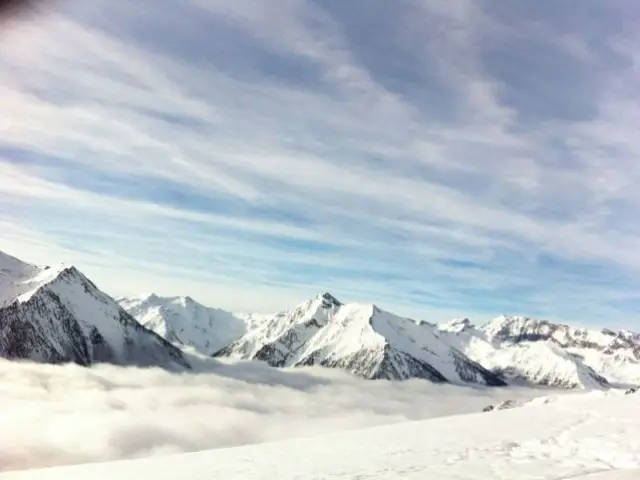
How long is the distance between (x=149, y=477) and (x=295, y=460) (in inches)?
166

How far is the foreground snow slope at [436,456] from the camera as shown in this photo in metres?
13.8

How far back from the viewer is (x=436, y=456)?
16.0 metres

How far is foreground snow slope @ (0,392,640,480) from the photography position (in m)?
13.8

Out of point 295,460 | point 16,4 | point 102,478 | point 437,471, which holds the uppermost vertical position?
point 16,4

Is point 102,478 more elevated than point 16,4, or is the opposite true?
point 16,4

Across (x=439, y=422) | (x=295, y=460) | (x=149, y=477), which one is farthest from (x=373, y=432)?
(x=149, y=477)

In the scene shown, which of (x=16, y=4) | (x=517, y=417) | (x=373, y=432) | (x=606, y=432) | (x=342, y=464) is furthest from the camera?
(x=517, y=417)

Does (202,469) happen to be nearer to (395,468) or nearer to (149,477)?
(149,477)

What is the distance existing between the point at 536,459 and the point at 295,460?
685cm

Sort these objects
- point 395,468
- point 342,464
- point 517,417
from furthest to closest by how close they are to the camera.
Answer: point 517,417 → point 342,464 → point 395,468

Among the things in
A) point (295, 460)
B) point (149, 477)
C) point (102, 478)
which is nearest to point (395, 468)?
point (295, 460)

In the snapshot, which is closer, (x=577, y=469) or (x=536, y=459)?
(x=577, y=469)

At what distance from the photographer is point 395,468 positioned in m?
14.6

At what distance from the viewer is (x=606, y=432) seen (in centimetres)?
1866
